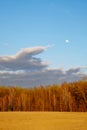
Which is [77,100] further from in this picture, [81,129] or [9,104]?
[81,129]

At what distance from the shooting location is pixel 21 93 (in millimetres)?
49812

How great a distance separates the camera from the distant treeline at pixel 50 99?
43.6 meters

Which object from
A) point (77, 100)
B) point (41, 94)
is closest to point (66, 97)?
point (77, 100)

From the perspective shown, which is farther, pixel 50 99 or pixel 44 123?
pixel 50 99

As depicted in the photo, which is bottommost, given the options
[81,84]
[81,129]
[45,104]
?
[81,129]

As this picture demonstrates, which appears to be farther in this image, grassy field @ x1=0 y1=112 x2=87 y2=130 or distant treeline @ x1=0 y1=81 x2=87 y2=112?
distant treeline @ x1=0 y1=81 x2=87 y2=112

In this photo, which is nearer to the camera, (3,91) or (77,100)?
(77,100)

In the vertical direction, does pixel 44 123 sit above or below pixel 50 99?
below

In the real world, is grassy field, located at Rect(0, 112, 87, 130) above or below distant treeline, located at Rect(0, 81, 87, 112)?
below

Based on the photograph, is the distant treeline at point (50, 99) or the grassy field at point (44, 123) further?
the distant treeline at point (50, 99)

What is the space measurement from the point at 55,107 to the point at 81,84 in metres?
5.47

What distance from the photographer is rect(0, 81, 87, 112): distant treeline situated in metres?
43.6

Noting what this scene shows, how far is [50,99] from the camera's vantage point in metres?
45.8

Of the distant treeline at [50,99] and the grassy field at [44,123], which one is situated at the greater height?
the distant treeline at [50,99]
